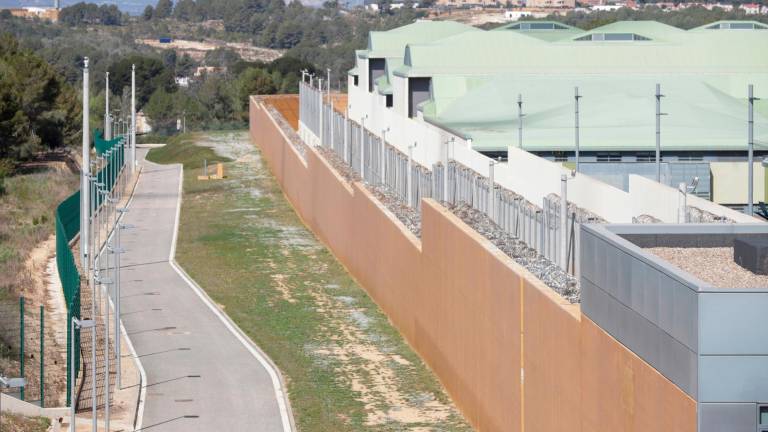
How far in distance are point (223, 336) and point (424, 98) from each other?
31.4 m

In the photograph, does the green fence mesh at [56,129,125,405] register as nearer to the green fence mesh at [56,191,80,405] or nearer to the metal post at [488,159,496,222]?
the green fence mesh at [56,191,80,405]

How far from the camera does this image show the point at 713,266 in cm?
1459

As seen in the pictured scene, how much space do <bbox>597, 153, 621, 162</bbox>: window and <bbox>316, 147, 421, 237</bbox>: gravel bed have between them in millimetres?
7279

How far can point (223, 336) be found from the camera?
30844mm

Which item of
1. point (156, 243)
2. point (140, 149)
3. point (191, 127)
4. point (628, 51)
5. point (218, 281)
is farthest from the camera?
point (191, 127)

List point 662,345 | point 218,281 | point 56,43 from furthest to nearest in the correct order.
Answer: point 56,43 < point 218,281 < point 662,345

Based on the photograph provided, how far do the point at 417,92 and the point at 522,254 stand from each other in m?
38.8

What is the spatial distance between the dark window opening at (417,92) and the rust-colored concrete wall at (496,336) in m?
22.8

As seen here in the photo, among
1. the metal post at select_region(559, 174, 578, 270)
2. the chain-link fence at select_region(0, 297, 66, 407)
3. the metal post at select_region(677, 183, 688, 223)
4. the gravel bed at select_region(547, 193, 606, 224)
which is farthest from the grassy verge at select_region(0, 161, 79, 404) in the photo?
the metal post at select_region(677, 183, 688, 223)

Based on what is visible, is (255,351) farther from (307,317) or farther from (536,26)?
(536,26)

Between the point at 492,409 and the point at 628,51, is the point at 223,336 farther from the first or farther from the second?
the point at 628,51

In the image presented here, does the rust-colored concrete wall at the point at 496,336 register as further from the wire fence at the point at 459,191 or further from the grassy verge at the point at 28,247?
the grassy verge at the point at 28,247

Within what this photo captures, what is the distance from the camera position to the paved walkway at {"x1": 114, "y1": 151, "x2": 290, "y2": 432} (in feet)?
79.8

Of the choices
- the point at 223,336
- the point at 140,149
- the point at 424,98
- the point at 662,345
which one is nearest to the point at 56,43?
the point at 140,149
